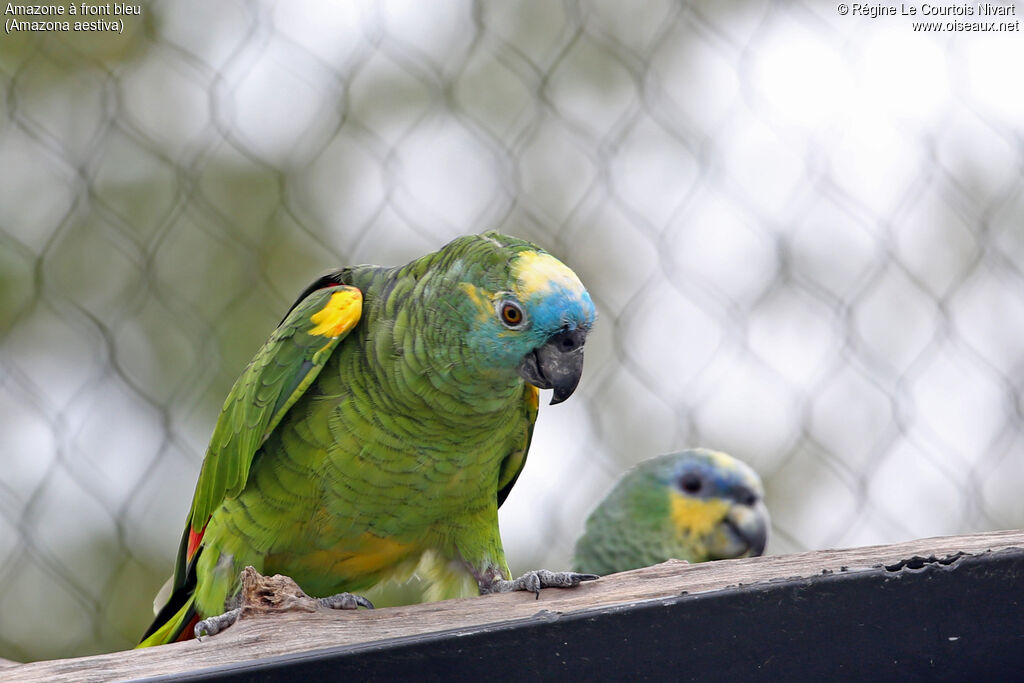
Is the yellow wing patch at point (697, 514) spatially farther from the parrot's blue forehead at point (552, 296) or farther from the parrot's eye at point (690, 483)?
the parrot's blue forehead at point (552, 296)

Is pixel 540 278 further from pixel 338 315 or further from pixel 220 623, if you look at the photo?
pixel 220 623

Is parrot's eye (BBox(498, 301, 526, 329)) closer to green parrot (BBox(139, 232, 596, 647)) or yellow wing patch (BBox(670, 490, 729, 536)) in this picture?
green parrot (BBox(139, 232, 596, 647))

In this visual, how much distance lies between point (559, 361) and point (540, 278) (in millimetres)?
73

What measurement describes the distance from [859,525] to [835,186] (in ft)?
2.42

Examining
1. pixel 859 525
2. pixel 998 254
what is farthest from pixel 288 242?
pixel 998 254

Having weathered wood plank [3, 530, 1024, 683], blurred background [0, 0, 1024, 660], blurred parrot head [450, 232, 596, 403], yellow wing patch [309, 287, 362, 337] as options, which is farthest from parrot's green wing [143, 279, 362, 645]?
blurred background [0, 0, 1024, 660]

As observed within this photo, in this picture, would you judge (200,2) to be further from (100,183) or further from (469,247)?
(469,247)

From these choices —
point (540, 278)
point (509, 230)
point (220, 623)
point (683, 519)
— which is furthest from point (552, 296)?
point (509, 230)

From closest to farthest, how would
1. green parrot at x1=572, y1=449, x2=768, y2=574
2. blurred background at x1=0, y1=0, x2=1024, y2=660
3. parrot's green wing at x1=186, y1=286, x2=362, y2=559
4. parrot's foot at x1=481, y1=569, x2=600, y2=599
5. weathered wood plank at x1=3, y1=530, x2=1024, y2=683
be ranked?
1. weathered wood plank at x1=3, y1=530, x2=1024, y2=683
2. parrot's foot at x1=481, y1=569, x2=600, y2=599
3. parrot's green wing at x1=186, y1=286, x2=362, y2=559
4. green parrot at x1=572, y1=449, x2=768, y2=574
5. blurred background at x1=0, y1=0, x2=1024, y2=660

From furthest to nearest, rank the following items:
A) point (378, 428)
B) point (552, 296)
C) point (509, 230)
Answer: point (509, 230) → point (378, 428) → point (552, 296)

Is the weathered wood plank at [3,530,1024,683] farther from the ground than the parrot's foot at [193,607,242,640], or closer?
farther from the ground

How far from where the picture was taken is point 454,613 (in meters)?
0.69

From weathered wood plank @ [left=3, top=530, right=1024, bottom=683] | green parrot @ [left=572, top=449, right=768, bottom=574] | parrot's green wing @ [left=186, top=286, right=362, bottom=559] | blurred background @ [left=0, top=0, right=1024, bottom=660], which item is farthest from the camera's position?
blurred background @ [left=0, top=0, right=1024, bottom=660]

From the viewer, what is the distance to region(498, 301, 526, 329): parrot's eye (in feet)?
2.55
